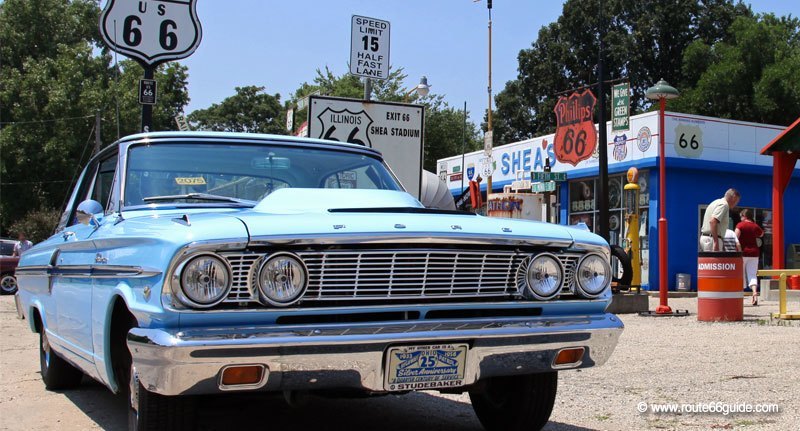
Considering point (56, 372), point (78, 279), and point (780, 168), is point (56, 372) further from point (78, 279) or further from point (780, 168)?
point (780, 168)

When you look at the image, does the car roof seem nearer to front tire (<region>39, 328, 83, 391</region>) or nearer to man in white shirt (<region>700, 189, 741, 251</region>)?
front tire (<region>39, 328, 83, 391</region>)

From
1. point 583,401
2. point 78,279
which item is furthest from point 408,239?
point 583,401

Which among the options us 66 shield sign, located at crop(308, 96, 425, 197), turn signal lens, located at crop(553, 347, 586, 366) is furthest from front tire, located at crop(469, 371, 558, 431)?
us 66 shield sign, located at crop(308, 96, 425, 197)

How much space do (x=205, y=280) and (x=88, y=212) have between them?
66.3 inches

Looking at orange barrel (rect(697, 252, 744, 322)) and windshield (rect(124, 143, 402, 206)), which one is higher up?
windshield (rect(124, 143, 402, 206))

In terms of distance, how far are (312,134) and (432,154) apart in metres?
34.1

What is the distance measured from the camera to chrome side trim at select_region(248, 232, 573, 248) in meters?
3.44

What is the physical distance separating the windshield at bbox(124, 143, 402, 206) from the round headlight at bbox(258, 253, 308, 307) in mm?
1243

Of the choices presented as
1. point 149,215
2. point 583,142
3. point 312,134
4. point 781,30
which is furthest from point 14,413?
point 781,30

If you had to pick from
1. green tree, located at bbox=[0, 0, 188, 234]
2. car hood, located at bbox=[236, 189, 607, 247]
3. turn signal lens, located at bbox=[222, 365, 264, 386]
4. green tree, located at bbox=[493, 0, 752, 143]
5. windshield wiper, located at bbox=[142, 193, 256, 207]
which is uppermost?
green tree, located at bbox=[493, 0, 752, 143]

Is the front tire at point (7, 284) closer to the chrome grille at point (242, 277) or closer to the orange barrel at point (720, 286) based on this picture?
the orange barrel at point (720, 286)

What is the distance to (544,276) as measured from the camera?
400 cm

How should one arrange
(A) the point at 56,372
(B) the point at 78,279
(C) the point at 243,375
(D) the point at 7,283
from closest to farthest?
1. (C) the point at 243,375
2. (B) the point at 78,279
3. (A) the point at 56,372
4. (D) the point at 7,283

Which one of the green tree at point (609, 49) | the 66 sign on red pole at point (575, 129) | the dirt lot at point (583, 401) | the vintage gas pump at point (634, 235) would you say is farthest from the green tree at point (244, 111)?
the dirt lot at point (583, 401)
